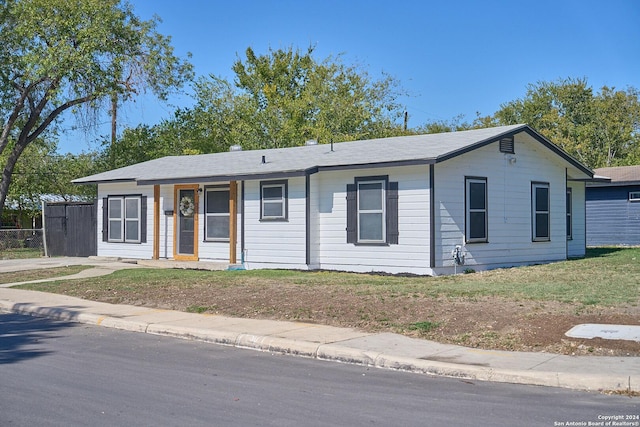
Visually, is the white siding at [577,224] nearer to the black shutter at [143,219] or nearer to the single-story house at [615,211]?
the single-story house at [615,211]

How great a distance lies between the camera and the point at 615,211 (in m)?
32.2

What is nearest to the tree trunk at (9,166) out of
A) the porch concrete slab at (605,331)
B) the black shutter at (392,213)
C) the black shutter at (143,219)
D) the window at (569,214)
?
the black shutter at (143,219)

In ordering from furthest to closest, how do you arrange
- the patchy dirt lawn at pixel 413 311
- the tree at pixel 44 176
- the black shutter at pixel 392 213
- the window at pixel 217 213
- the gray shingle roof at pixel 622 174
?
the tree at pixel 44 176 → the gray shingle roof at pixel 622 174 → the window at pixel 217 213 → the black shutter at pixel 392 213 → the patchy dirt lawn at pixel 413 311

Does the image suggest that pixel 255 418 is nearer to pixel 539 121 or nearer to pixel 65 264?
pixel 65 264

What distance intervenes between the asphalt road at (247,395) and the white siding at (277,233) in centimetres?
943

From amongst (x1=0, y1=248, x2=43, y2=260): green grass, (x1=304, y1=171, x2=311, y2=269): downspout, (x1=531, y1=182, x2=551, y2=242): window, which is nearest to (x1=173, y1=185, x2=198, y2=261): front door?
(x1=304, y1=171, x2=311, y2=269): downspout

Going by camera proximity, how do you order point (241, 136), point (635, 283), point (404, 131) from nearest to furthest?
1. point (635, 283)
2. point (241, 136)
3. point (404, 131)

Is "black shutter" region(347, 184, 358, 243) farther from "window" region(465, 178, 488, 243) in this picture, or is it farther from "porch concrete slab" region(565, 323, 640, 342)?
"porch concrete slab" region(565, 323, 640, 342)

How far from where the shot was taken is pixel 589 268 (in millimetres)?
18750

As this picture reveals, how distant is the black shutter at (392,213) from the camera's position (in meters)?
18.5

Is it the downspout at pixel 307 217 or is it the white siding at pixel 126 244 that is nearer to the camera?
the downspout at pixel 307 217

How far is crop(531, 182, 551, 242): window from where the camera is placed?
21422mm

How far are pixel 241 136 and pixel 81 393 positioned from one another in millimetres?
33365

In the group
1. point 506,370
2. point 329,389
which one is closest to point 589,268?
point 506,370
